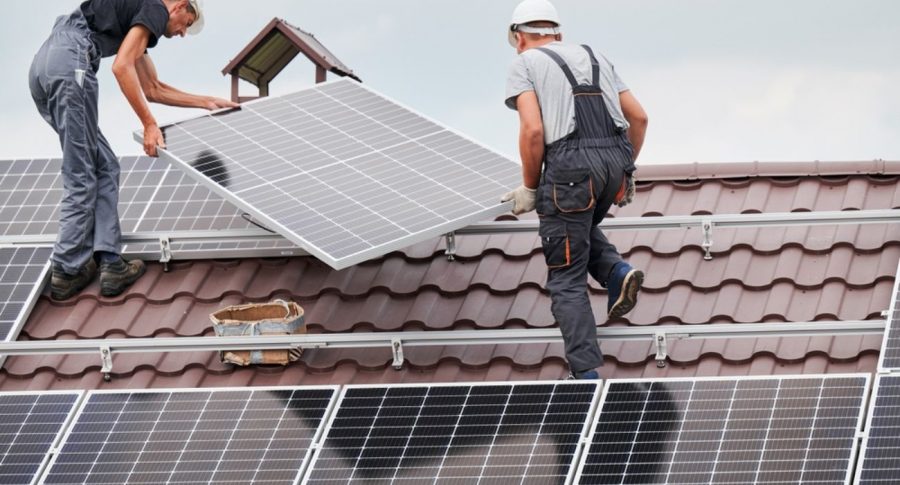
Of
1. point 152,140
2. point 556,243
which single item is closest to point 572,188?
point 556,243

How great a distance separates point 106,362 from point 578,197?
139 inches

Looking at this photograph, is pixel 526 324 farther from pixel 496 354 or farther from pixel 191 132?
pixel 191 132

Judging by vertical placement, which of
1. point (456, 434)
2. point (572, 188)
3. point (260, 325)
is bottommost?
point (260, 325)

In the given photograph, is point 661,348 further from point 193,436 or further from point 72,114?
point 72,114

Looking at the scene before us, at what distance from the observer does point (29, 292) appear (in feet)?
44.8

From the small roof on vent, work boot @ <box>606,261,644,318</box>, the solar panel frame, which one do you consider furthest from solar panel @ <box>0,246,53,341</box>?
the small roof on vent

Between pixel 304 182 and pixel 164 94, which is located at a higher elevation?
pixel 164 94

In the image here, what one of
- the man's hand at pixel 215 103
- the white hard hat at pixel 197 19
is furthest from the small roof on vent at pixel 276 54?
the white hard hat at pixel 197 19

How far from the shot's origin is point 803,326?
1155 centimetres

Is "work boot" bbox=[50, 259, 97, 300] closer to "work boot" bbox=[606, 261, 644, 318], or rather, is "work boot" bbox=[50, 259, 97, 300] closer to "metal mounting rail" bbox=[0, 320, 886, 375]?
"metal mounting rail" bbox=[0, 320, 886, 375]

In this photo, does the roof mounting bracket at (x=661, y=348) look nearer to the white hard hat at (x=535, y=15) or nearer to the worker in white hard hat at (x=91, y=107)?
the white hard hat at (x=535, y=15)

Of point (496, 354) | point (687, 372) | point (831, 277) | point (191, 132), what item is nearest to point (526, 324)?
point (496, 354)

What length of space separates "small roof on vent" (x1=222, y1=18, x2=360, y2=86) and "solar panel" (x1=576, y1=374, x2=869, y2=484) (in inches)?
394

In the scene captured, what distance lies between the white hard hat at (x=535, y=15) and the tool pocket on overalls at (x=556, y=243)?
4.25 feet
